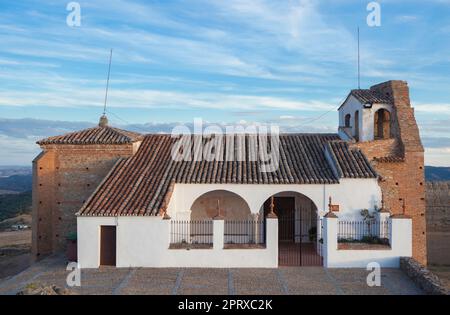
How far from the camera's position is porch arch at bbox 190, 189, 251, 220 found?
19594 mm

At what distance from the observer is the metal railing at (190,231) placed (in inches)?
652

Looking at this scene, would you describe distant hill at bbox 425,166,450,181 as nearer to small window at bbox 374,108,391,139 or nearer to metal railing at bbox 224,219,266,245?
small window at bbox 374,108,391,139

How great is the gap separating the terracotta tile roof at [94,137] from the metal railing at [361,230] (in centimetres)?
915

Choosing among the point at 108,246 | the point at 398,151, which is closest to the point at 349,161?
the point at 398,151

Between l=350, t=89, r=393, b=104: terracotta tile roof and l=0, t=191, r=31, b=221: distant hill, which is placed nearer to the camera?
l=350, t=89, r=393, b=104: terracotta tile roof

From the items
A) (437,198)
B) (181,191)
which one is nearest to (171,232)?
(181,191)

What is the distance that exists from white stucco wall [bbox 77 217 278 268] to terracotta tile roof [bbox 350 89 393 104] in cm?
823

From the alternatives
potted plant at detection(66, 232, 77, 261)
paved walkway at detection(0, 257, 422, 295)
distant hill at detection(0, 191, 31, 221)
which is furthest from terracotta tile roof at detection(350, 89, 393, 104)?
distant hill at detection(0, 191, 31, 221)

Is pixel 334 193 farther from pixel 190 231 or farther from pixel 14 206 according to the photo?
pixel 14 206

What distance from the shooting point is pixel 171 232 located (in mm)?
16500

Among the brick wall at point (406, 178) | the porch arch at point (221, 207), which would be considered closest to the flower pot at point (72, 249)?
the porch arch at point (221, 207)

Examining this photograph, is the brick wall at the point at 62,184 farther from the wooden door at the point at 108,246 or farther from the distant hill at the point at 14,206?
the distant hill at the point at 14,206

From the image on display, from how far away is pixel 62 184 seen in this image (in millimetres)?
19469

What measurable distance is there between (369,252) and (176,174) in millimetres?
7515
